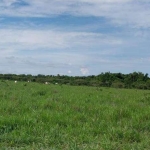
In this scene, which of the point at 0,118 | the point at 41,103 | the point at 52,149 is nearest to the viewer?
the point at 52,149

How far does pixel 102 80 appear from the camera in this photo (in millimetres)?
42938

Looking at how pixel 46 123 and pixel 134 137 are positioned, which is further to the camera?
pixel 46 123

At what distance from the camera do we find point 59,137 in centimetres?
558

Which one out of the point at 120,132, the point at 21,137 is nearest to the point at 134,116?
the point at 120,132

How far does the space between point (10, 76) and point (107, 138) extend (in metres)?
36.8

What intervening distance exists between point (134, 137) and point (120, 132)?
0.25 m

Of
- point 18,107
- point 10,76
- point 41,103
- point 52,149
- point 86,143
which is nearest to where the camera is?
point 52,149

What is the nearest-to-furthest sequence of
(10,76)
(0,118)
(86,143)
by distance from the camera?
(86,143), (0,118), (10,76)

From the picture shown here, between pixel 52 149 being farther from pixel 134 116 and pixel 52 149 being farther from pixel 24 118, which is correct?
pixel 134 116

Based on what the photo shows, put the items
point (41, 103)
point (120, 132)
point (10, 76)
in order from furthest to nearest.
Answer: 1. point (10, 76)
2. point (41, 103)
3. point (120, 132)

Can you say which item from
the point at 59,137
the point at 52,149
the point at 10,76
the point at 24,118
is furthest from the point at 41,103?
the point at 10,76

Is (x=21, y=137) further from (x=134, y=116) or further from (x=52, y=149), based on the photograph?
(x=134, y=116)

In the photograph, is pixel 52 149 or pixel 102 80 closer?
pixel 52 149

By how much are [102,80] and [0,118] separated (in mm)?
36618
